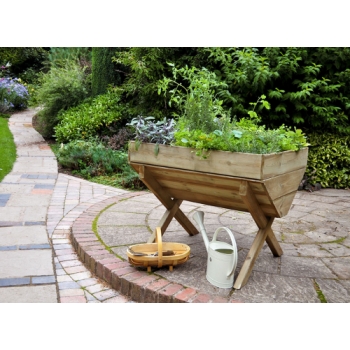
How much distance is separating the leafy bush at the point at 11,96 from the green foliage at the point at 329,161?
30.3 feet

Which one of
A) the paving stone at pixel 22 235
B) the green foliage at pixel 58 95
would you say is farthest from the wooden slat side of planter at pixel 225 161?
the green foliage at pixel 58 95

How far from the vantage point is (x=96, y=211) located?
405 cm

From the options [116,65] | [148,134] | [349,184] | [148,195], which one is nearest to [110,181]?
[148,195]

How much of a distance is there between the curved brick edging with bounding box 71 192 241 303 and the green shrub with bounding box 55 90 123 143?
4414 mm

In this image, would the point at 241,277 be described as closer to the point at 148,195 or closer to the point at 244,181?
the point at 244,181

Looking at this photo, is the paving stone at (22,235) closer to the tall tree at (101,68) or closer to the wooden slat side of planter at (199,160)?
the wooden slat side of planter at (199,160)

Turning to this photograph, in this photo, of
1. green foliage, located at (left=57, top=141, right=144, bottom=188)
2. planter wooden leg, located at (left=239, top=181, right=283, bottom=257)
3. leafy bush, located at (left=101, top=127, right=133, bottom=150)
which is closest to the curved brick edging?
planter wooden leg, located at (left=239, top=181, right=283, bottom=257)

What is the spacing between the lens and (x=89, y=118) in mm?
7723

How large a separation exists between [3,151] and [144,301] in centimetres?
542

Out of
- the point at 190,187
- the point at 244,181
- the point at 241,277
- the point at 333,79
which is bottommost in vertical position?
the point at 241,277

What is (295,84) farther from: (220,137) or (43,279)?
(43,279)

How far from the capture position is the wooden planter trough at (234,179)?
91.1 inches

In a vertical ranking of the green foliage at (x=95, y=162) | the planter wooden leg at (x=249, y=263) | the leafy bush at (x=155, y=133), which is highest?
the leafy bush at (x=155, y=133)

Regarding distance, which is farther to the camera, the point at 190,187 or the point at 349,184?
the point at 349,184
